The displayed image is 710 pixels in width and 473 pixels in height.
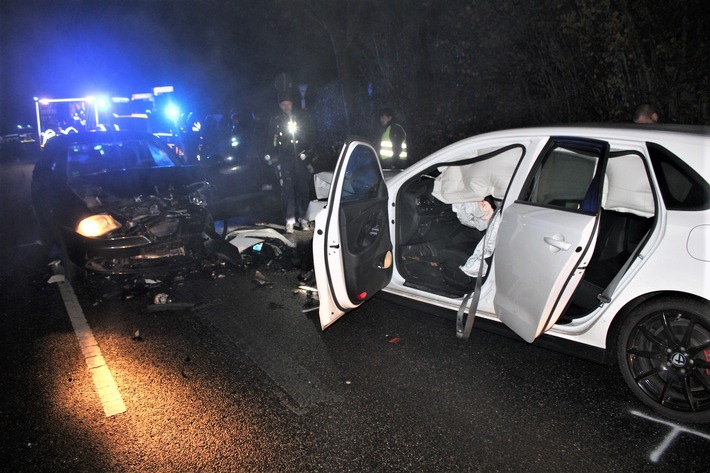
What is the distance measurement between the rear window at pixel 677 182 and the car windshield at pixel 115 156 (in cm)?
595

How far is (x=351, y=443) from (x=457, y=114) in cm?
1057

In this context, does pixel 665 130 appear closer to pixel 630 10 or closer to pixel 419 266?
pixel 419 266

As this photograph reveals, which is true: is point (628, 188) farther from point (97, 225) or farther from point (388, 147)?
point (97, 225)

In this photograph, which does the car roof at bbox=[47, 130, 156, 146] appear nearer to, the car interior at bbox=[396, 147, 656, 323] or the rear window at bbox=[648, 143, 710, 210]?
the car interior at bbox=[396, 147, 656, 323]

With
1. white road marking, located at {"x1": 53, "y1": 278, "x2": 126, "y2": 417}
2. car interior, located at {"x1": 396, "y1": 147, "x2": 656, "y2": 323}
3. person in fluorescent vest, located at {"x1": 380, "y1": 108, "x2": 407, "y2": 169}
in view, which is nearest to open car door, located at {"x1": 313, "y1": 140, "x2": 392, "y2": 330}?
car interior, located at {"x1": 396, "y1": 147, "x2": 656, "y2": 323}

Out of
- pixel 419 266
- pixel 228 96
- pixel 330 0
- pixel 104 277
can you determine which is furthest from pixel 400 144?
pixel 228 96

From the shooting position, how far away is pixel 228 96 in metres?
28.5

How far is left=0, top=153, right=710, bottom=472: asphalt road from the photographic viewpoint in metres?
2.58

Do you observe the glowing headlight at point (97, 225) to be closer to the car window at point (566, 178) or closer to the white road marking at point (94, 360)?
the white road marking at point (94, 360)

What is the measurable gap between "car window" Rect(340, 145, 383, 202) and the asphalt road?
1.18 meters

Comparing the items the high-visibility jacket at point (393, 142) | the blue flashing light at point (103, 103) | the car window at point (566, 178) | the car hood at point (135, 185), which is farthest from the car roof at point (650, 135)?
the blue flashing light at point (103, 103)

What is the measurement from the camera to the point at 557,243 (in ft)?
9.30

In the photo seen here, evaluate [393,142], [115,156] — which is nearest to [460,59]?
[393,142]

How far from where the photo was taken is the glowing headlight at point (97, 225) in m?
5.05
